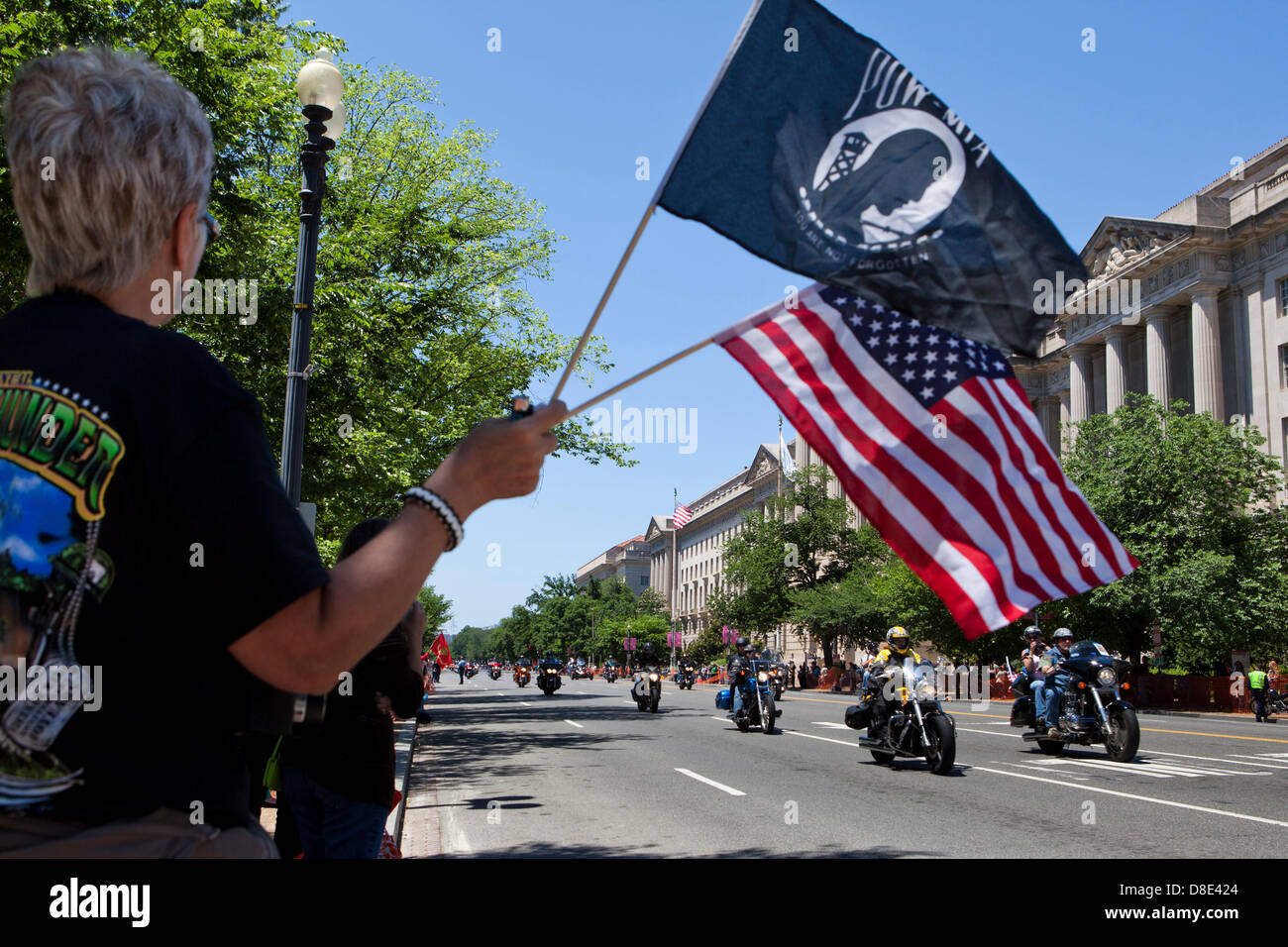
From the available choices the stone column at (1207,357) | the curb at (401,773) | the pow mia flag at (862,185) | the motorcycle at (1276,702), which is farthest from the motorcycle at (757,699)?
the stone column at (1207,357)

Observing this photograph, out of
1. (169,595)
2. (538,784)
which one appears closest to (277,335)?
Result: (538,784)

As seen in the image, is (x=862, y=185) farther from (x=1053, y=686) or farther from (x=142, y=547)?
(x=1053, y=686)

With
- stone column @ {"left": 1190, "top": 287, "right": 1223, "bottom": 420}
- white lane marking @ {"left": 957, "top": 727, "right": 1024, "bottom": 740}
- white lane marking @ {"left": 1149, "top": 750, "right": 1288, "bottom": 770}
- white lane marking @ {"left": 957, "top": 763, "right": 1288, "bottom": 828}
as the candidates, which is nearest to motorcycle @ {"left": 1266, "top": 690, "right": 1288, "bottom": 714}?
white lane marking @ {"left": 957, "top": 727, "right": 1024, "bottom": 740}

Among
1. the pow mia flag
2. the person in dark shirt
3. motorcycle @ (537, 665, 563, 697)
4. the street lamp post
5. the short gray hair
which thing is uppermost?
the street lamp post

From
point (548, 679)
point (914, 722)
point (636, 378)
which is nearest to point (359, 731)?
point (636, 378)

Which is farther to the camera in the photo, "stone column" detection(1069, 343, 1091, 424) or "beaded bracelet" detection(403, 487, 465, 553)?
"stone column" detection(1069, 343, 1091, 424)

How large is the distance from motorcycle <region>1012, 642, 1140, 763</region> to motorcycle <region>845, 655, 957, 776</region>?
2191mm

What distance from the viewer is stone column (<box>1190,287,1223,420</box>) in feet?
161

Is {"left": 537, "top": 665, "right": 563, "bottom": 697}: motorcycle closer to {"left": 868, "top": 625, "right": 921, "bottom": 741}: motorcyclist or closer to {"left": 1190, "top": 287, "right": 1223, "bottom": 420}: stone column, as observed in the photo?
{"left": 868, "top": 625, "right": 921, "bottom": 741}: motorcyclist

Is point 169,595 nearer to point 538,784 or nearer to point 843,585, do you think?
point 538,784

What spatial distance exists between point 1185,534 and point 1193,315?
19.4 meters

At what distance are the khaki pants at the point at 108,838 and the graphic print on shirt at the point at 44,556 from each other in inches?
1.8

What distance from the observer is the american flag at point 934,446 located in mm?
3191
